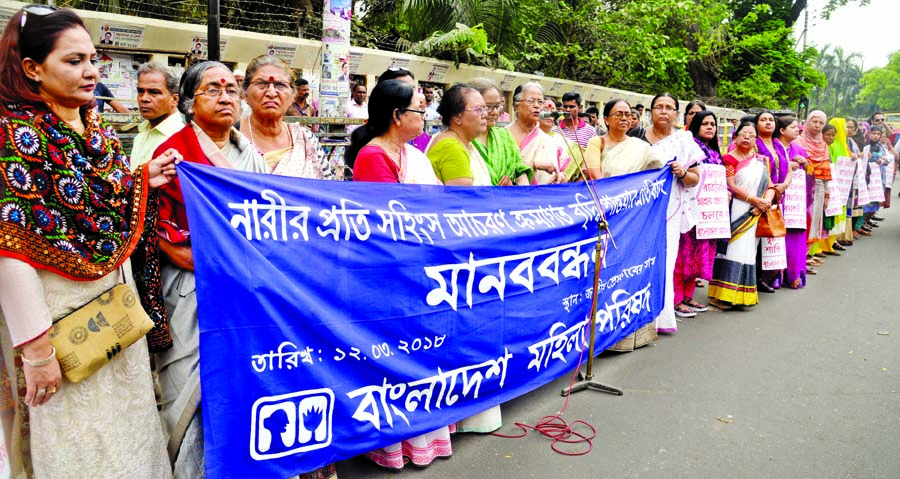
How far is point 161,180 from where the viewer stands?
2541 millimetres

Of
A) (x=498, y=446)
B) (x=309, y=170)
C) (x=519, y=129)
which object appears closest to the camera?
(x=309, y=170)

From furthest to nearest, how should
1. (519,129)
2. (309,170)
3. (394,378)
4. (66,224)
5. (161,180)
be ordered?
(519,129), (309,170), (394,378), (161,180), (66,224)

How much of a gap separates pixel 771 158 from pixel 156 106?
231 inches

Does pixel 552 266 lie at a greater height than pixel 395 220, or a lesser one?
lesser

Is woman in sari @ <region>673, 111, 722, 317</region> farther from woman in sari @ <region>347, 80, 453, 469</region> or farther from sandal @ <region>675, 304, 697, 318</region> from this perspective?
woman in sari @ <region>347, 80, 453, 469</region>

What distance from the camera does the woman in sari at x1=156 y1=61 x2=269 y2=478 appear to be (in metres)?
2.67

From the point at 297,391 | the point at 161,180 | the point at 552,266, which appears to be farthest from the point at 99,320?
the point at 552,266

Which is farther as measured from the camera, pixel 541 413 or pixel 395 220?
pixel 541 413

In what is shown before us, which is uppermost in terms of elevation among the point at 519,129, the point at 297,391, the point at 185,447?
the point at 519,129

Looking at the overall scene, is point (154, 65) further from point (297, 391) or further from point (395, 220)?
point (297, 391)

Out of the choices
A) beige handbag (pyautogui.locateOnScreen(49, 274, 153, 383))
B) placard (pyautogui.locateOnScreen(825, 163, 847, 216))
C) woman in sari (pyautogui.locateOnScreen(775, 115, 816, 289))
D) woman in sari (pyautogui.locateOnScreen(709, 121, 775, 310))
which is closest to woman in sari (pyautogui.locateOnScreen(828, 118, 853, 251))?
placard (pyautogui.locateOnScreen(825, 163, 847, 216))

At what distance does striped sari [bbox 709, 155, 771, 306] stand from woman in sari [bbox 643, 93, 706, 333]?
3.45 feet

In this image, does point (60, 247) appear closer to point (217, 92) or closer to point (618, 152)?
point (217, 92)

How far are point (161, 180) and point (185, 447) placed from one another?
987mm
